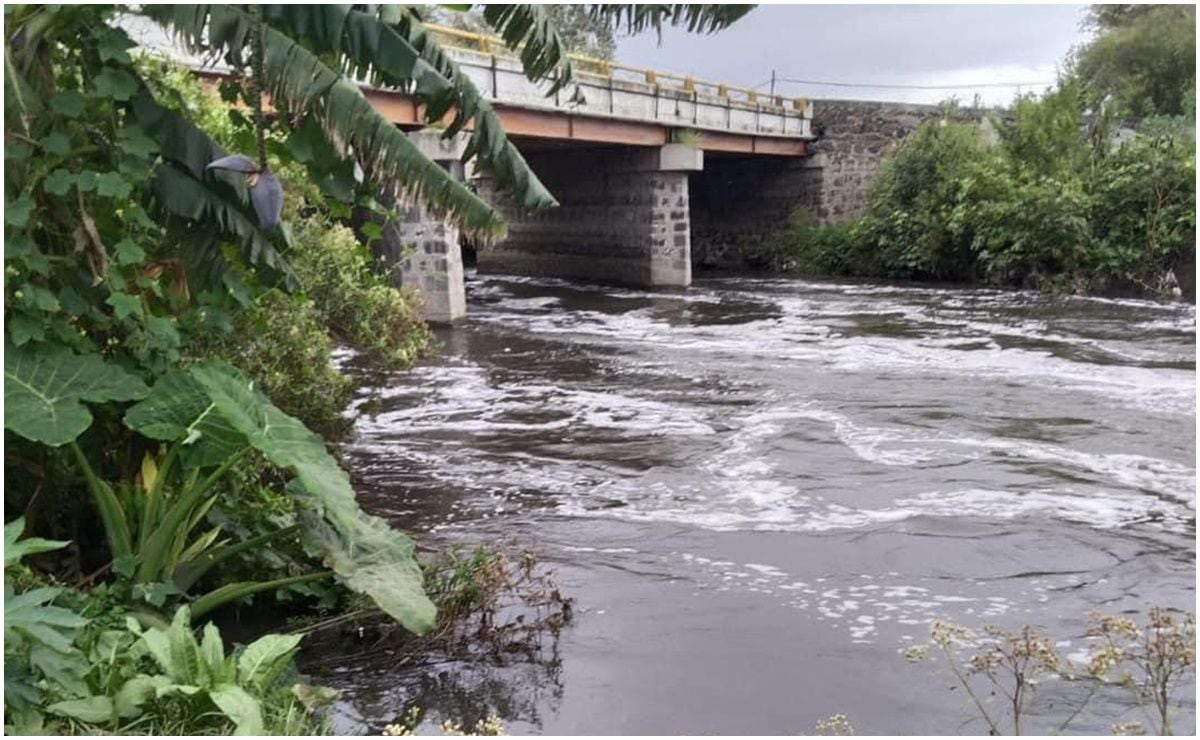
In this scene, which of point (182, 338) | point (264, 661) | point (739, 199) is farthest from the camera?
point (739, 199)

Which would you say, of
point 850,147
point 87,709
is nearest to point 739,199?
point 850,147

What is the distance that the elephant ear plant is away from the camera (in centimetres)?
412

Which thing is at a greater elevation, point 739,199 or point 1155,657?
point 739,199

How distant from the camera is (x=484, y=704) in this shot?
458 cm

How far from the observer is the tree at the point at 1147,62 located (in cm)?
A: 3122

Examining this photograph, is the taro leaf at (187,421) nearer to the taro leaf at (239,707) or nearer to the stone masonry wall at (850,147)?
the taro leaf at (239,707)

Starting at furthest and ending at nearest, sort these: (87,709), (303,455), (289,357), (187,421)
→ (289,357) → (187,421) → (303,455) → (87,709)

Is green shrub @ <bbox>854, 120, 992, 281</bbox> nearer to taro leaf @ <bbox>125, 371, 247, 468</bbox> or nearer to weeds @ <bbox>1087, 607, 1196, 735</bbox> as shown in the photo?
weeds @ <bbox>1087, 607, 1196, 735</bbox>

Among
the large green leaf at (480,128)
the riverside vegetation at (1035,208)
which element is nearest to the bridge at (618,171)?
the riverside vegetation at (1035,208)

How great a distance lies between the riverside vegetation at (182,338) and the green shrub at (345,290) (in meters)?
2.89

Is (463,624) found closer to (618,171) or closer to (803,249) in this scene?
(618,171)

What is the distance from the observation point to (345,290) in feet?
28.2

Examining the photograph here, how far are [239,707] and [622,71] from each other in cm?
2079

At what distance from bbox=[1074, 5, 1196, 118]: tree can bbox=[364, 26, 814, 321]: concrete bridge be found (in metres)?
9.61
